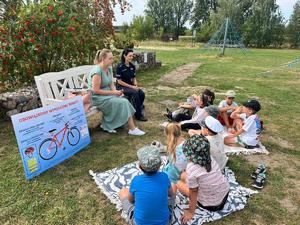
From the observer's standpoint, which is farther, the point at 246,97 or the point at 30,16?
the point at 246,97

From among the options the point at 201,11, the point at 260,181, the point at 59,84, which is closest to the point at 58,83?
the point at 59,84

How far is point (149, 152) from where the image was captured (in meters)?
2.49

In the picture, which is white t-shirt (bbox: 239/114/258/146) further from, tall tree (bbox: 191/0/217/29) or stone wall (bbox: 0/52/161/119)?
tall tree (bbox: 191/0/217/29)

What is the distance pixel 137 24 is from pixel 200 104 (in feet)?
133

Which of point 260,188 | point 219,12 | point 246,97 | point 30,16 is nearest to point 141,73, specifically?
point 246,97

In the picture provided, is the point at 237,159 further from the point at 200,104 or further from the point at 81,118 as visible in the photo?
the point at 81,118

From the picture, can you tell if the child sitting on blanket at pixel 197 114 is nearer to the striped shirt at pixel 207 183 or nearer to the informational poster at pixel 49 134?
the informational poster at pixel 49 134

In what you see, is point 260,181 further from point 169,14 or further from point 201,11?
point 201,11

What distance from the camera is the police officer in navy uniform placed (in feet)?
18.7

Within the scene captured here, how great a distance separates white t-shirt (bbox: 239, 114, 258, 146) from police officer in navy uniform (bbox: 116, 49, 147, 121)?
2047 mm

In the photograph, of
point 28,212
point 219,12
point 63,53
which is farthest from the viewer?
point 219,12

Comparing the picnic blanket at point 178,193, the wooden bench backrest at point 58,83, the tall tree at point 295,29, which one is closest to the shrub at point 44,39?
the wooden bench backrest at point 58,83

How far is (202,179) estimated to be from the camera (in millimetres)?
2752

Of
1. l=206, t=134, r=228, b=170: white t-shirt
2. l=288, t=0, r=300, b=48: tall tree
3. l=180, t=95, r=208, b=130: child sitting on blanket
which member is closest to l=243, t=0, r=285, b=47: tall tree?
l=288, t=0, r=300, b=48: tall tree
